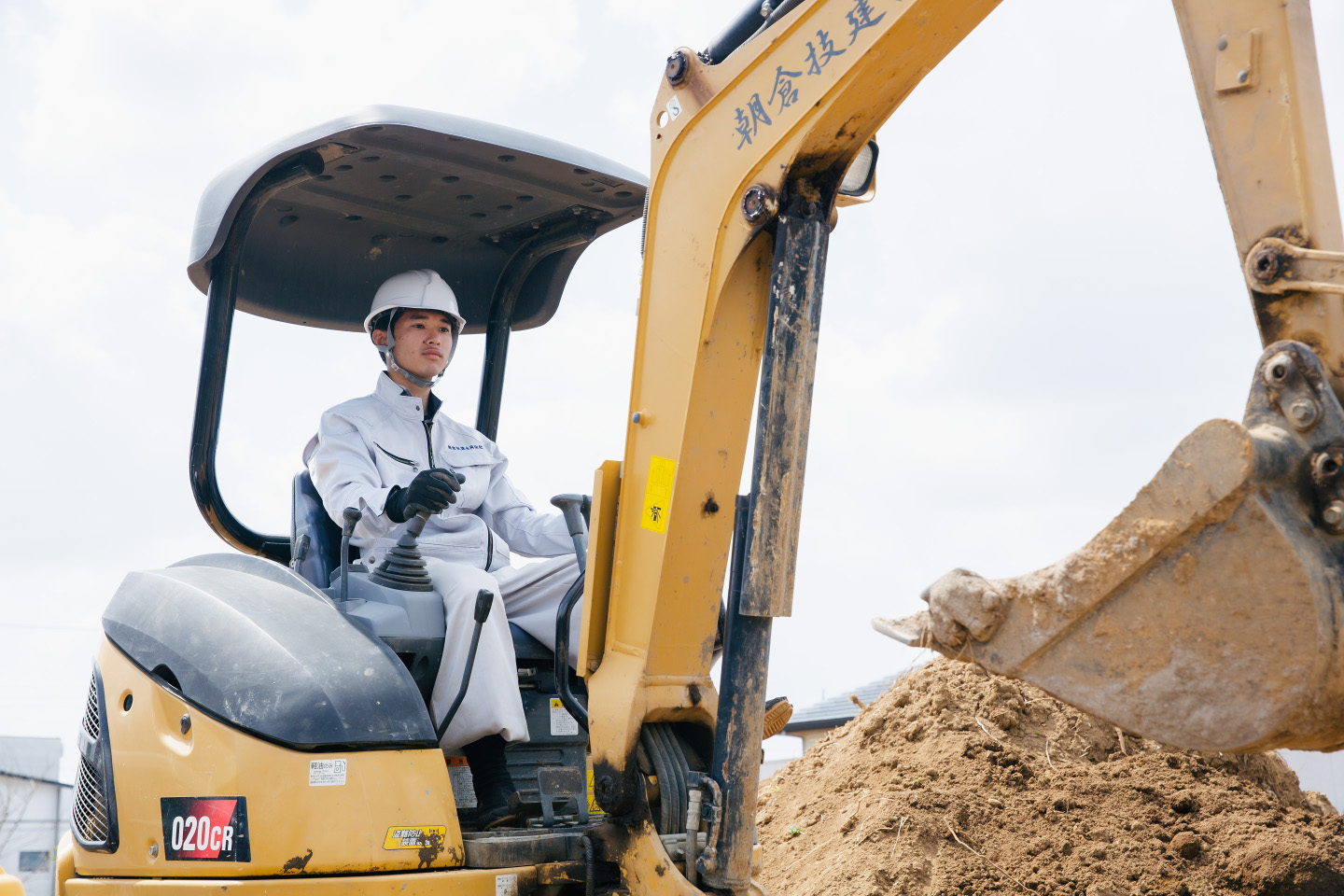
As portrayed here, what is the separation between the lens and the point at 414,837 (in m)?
2.80

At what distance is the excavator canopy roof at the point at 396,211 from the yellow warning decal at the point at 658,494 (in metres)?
1.22

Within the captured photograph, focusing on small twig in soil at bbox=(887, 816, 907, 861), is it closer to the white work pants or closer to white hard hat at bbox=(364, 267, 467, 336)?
the white work pants

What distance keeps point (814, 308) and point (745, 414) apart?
34 centimetres

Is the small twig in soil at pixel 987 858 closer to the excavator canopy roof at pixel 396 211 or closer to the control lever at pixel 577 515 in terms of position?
the control lever at pixel 577 515

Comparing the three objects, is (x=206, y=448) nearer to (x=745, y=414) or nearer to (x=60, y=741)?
(x=745, y=414)

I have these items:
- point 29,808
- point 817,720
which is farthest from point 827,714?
point 29,808

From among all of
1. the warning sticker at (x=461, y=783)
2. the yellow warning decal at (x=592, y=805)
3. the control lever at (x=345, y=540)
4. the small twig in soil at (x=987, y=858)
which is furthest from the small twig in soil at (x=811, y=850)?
the control lever at (x=345, y=540)

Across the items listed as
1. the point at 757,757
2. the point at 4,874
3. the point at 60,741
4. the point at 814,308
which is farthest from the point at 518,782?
the point at 60,741

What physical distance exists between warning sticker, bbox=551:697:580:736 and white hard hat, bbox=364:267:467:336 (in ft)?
4.88

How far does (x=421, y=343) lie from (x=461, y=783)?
5.19 ft

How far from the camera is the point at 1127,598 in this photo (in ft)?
6.64

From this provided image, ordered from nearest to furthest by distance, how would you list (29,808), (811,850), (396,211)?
(396,211)
(811,850)
(29,808)

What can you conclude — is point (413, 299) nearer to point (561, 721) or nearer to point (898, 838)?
point (561, 721)

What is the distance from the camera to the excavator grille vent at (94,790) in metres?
3.08
